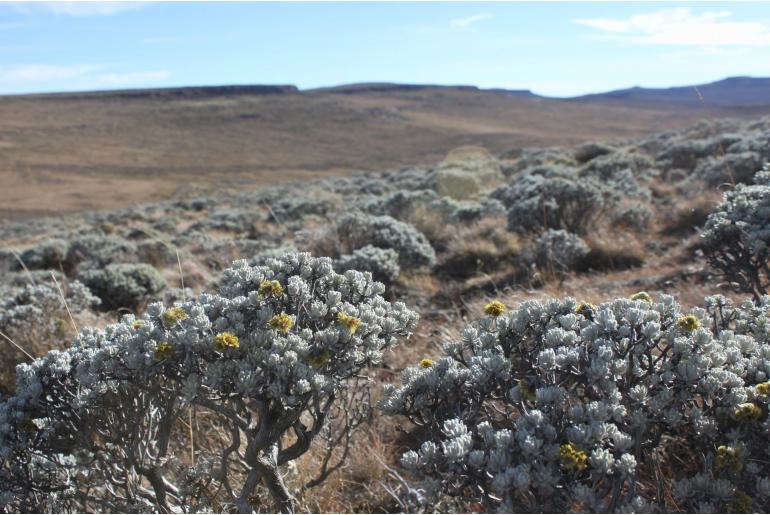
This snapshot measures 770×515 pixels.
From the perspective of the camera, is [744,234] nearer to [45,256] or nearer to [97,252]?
[97,252]

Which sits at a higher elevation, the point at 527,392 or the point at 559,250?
the point at 527,392

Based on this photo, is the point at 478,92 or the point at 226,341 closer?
the point at 226,341

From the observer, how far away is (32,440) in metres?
2.63

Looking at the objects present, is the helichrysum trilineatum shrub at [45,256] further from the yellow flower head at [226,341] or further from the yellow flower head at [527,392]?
the yellow flower head at [527,392]

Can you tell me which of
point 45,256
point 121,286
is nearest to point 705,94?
point 45,256

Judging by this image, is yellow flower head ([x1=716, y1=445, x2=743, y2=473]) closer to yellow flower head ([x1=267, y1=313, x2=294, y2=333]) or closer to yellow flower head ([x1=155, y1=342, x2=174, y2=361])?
yellow flower head ([x1=267, y1=313, x2=294, y2=333])

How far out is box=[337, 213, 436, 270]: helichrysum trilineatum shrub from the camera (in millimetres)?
7375

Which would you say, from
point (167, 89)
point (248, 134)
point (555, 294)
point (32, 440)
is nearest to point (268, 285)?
point (32, 440)

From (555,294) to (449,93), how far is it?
402 feet

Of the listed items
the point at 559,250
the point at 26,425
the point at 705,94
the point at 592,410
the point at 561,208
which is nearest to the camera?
the point at 592,410

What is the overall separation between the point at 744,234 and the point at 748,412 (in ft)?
6.84

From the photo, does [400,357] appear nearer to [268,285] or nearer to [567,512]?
[268,285]

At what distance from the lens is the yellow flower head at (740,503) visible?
180 cm

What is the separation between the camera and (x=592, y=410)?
74.4 inches
